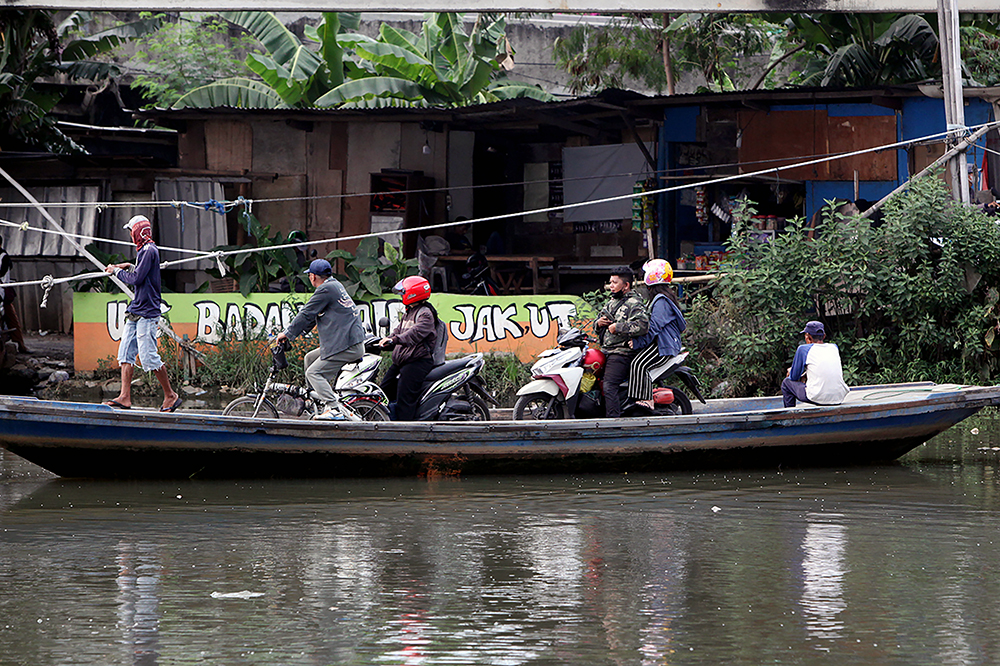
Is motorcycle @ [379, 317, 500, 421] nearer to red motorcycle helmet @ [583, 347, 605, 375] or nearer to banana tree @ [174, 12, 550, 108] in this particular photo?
red motorcycle helmet @ [583, 347, 605, 375]

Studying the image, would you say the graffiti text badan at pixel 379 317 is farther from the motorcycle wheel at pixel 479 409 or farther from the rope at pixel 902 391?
the motorcycle wheel at pixel 479 409

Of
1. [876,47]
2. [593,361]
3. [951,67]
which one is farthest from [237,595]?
[876,47]

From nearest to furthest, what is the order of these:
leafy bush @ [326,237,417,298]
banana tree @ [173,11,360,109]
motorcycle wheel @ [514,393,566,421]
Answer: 1. motorcycle wheel @ [514,393,566,421]
2. leafy bush @ [326,237,417,298]
3. banana tree @ [173,11,360,109]

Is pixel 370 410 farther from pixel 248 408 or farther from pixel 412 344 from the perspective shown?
pixel 248 408

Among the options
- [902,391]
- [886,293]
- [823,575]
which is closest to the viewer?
[823,575]

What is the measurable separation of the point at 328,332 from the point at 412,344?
0.69 metres

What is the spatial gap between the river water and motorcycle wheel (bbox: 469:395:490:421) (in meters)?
0.74

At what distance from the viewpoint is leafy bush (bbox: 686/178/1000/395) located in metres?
12.6

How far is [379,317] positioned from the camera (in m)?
16.3

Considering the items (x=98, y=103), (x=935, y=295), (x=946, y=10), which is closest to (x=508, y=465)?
(x=935, y=295)

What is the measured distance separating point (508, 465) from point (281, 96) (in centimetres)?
1235

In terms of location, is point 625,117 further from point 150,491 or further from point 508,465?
point 150,491

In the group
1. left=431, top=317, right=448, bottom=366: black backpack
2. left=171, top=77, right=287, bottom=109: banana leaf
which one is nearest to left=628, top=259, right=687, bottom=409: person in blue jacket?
left=431, top=317, right=448, bottom=366: black backpack

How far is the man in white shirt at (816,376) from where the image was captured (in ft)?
33.3
